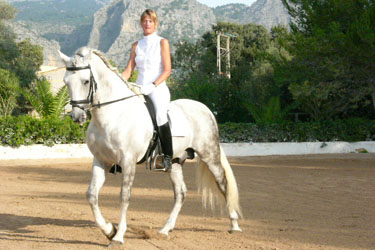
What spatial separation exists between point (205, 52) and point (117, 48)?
82221 millimetres

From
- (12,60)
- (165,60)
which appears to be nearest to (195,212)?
(165,60)

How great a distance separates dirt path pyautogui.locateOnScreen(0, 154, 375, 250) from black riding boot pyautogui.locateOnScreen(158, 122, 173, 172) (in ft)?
3.29

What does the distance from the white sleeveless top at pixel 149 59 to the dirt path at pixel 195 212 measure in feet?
7.05

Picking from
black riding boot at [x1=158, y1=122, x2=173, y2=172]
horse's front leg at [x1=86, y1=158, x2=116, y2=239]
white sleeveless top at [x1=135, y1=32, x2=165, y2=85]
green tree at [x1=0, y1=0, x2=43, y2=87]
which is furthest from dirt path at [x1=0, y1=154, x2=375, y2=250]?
green tree at [x1=0, y1=0, x2=43, y2=87]

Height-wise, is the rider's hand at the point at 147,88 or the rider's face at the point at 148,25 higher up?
the rider's face at the point at 148,25

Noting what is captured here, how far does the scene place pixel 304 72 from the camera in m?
22.2

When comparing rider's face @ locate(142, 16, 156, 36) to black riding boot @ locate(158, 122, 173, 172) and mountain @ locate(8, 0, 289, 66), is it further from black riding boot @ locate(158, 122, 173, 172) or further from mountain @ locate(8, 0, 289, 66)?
mountain @ locate(8, 0, 289, 66)

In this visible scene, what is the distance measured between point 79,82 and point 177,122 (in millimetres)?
1616

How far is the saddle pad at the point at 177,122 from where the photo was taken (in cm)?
646

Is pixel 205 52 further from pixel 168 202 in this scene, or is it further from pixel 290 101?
pixel 168 202

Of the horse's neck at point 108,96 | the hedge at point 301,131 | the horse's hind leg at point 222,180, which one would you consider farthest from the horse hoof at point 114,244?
the hedge at point 301,131

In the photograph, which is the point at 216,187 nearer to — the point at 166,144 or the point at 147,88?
the point at 166,144

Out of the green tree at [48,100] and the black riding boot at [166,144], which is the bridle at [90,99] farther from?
the green tree at [48,100]

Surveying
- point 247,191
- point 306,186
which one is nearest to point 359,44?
point 306,186
